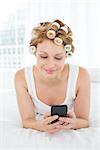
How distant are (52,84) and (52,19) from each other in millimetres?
1398

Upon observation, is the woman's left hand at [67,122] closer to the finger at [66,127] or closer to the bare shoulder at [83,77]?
the finger at [66,127]

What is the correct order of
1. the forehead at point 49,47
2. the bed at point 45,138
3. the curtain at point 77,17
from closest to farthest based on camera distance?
the bed at point 45,138
the forehead at point 49,47
the curtain at point 77,17

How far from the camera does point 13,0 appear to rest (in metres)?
2.87

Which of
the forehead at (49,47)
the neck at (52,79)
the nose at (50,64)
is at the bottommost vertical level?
the neck at (52,79)

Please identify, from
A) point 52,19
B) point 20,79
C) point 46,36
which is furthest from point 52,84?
point 52,19

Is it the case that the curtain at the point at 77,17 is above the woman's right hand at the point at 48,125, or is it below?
above

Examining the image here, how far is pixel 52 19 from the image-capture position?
110 inches

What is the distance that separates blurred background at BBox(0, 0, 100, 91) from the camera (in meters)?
2.78

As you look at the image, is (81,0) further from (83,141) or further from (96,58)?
(83,141)

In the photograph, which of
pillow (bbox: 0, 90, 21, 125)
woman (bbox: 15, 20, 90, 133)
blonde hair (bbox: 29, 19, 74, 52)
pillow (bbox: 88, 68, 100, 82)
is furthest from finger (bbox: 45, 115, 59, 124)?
pillow (bbox: 88, 68, 100, 82)

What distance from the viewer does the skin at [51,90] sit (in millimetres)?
1257

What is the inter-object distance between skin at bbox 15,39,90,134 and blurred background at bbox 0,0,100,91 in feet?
4.30

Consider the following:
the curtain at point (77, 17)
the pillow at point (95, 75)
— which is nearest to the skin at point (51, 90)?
the pillow at point (95, 75)

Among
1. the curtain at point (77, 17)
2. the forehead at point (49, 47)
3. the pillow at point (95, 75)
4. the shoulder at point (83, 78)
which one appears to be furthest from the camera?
the curtain at point (77, 17)
